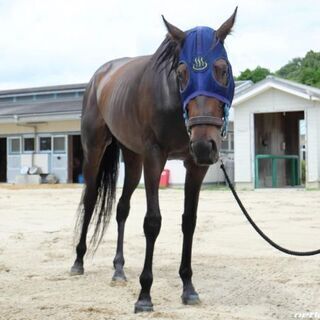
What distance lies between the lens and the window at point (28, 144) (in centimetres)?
2659

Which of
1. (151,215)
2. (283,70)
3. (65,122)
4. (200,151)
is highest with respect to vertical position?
(283,70)

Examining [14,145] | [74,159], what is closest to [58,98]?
[14,145]

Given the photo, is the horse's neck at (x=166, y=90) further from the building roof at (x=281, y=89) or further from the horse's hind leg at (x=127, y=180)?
the building roof at (x=281, y=89)

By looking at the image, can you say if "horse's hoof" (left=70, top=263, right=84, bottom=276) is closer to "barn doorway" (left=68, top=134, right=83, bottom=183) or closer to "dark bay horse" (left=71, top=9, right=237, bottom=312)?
"dark bay horse" (left=71, top=9, right=237, bottom=312)

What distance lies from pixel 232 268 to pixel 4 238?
344cm

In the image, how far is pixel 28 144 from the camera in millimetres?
26750

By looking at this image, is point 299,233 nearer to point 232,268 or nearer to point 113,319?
point 232,268

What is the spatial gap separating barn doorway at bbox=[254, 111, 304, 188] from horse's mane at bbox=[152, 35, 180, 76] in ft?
53.2

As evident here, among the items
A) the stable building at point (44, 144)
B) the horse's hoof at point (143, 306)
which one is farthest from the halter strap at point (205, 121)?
the stable building at point (44, 144)

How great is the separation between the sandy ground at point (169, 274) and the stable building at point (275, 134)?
1038 cm

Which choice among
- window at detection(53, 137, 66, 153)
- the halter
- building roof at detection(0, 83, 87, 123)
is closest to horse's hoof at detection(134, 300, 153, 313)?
the halter

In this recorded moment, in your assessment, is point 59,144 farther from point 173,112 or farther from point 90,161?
point 173,112

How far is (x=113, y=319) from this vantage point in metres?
3.47

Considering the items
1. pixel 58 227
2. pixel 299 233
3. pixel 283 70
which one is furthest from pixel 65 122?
pixel 283 70
